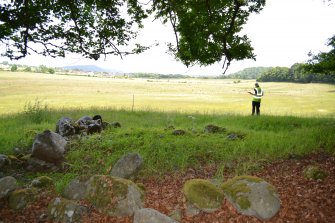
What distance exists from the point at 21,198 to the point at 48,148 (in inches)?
99.3

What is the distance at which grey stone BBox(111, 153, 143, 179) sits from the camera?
24.2 ft

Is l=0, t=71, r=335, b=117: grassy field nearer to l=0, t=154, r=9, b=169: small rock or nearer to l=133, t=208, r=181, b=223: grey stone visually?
l=0, t=154, r=9, b=169: small rock

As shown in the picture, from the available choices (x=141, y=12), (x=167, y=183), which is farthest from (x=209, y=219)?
(x=141, y=12)

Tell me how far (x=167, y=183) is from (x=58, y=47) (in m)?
5.12

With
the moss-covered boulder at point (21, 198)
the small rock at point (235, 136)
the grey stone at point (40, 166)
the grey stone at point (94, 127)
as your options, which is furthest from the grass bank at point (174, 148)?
the moss-covered boulder at point (21, 198)

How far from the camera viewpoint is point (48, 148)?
8.66 metres

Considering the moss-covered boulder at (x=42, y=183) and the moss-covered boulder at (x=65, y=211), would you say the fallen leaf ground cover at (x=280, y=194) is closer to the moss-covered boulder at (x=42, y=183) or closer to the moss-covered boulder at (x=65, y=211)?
the moss-covered boulder at (x=65, y=211)

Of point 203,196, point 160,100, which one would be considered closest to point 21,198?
point 203,196

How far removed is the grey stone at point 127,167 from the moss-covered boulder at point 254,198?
2.51 m

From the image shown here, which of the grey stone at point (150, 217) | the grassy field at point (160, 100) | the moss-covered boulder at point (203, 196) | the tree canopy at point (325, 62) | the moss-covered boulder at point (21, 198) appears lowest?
the grassy field at point (160, 100)

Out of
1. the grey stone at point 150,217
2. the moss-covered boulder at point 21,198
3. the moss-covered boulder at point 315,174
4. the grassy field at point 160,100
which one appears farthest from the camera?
the grassy field at point 160,100

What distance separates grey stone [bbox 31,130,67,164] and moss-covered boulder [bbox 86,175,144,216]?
2.99m

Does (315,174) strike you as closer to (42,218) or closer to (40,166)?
(42,218)

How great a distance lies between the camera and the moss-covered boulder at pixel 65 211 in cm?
566
